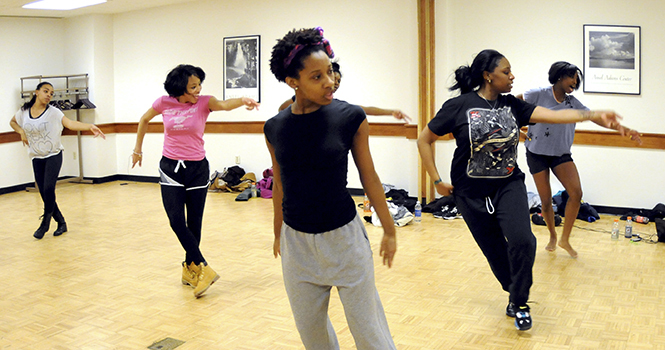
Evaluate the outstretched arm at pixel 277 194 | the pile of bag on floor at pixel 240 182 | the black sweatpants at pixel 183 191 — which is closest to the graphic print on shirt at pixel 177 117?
the black sweatpants at pixel 183 191

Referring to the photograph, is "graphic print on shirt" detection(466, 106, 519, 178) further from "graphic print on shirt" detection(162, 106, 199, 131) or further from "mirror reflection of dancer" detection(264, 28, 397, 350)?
"graphic print on shirt" detection(162, 106, 199, 131)

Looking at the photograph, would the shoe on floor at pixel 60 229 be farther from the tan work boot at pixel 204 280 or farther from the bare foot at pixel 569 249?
the bare foot at pixel 569 249

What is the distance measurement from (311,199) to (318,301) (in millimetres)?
390

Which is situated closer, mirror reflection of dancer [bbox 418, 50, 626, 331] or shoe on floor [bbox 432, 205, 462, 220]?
mirror reflection of dancer [bbox 418, 50, 626, 331]

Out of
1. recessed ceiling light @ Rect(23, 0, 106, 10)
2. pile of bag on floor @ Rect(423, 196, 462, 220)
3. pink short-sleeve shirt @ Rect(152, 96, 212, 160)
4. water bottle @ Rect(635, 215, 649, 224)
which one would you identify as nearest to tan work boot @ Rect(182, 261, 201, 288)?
Result: pink short-sleeve shirt @ Rect(152, 96, 212, 160)

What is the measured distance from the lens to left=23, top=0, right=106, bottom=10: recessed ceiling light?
29.7 feet

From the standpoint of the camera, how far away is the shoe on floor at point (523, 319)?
3.64m

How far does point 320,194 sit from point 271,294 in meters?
2.47

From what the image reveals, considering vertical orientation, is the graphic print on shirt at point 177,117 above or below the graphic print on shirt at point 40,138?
above

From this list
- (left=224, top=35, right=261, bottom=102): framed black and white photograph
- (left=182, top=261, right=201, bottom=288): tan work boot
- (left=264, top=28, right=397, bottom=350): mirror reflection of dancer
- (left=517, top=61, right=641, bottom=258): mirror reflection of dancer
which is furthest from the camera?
(left=224, top=35, right=261, bottom=102): framed black and white photograph

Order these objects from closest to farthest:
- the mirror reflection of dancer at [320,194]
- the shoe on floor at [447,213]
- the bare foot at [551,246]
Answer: the mirror reflection of dancer at [320,194], the bare foot at [551,246], the shoe on floor at [447,213]

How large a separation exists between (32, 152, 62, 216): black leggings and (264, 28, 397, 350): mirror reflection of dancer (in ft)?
16.4

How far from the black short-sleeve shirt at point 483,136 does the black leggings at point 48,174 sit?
4544mm

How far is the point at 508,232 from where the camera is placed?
11.6 ft
